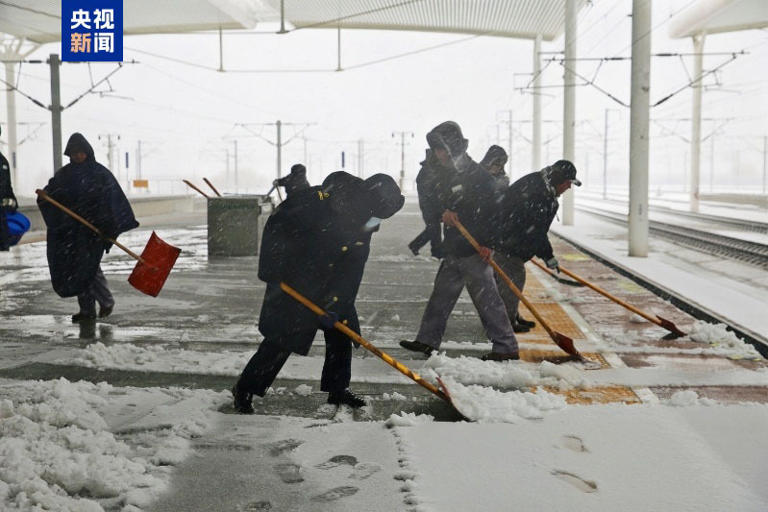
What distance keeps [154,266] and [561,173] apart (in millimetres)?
3700

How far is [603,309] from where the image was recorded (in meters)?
8.12

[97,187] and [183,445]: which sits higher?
[97,187]

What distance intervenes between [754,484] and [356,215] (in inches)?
88.1

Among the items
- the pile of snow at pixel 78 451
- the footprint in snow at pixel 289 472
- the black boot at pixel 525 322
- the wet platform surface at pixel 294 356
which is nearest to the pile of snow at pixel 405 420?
the wet platform surface at pixel 294 356

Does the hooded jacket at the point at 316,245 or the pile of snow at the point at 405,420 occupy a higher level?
the hooded jacket at the point at 316,245

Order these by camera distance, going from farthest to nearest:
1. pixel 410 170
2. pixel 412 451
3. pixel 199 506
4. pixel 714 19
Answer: pixel 410 170 → pixel 714 19 → pixel 412 451 → pixel 199 506

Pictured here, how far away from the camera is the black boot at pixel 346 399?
177 inches

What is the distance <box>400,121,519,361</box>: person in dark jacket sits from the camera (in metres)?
5.68

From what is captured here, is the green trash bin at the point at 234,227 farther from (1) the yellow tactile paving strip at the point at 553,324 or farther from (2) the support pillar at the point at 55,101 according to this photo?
(2) the support pillar at the point at 55,101

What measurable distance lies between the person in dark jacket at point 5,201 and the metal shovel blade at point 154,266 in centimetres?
130

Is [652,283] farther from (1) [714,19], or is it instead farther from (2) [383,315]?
(1) [714,19]

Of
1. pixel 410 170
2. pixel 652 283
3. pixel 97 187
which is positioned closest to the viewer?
pixel 97 187

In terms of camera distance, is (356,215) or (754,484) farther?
(356,215)

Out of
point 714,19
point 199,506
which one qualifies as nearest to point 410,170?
point 714,19
